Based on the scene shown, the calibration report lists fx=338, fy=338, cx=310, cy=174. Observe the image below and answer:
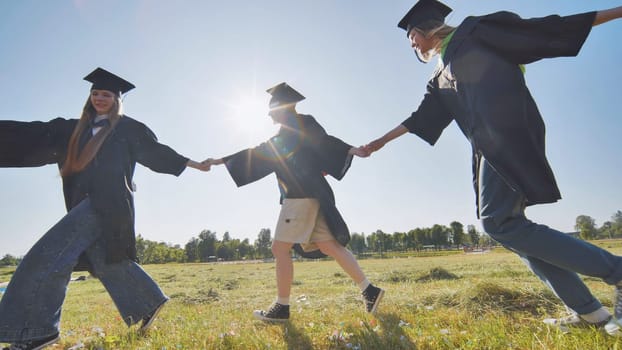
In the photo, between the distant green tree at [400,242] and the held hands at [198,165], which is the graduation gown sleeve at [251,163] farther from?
the distant green tree at [400,242]

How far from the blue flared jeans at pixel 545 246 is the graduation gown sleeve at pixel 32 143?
3.90 metres

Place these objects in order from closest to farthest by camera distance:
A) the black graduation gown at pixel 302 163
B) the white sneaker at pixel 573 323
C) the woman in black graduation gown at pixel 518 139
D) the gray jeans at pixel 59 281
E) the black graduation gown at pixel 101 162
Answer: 1. the woman in black graduation gown at pixel 518 139
2. the white sneaker at pixel 573 323
3. the gray jeans at pixel 59 281
4. the black graduation gown at pixel 101 162
5. the black graduation gown at pixel 302 163

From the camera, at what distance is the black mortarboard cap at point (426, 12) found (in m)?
3.20

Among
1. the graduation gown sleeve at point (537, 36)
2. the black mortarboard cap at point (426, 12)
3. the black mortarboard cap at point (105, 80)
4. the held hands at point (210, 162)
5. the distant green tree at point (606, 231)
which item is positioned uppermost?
the black mortarboard cap at point (426, 12)

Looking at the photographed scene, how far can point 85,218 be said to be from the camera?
2.92 m

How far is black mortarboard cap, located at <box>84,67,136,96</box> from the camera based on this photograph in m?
3.64

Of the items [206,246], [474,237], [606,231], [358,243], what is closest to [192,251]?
[206,246]

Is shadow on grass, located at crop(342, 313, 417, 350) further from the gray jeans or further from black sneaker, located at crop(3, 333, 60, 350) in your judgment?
black sneaker, located at crop(3, 333, 60, 350)

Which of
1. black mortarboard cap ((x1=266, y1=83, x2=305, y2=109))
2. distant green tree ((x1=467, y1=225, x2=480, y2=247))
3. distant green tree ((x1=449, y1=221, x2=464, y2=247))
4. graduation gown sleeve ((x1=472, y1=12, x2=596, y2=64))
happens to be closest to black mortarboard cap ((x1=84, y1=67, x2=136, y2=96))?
black mortarboard cap ((x1=266, y1=83, x2=305, y2=109))

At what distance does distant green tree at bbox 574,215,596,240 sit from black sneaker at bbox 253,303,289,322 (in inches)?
4202

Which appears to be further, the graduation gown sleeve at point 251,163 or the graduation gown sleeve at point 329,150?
the graduation gown sleeve at point 251,163

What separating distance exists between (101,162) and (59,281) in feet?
3.53

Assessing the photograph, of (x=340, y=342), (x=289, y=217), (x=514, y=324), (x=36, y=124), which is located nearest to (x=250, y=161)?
(x=289, y=217)

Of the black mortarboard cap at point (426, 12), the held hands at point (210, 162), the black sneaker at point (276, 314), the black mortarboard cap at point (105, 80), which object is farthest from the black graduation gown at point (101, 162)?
the black mortarboard cap at point (426, 12)
